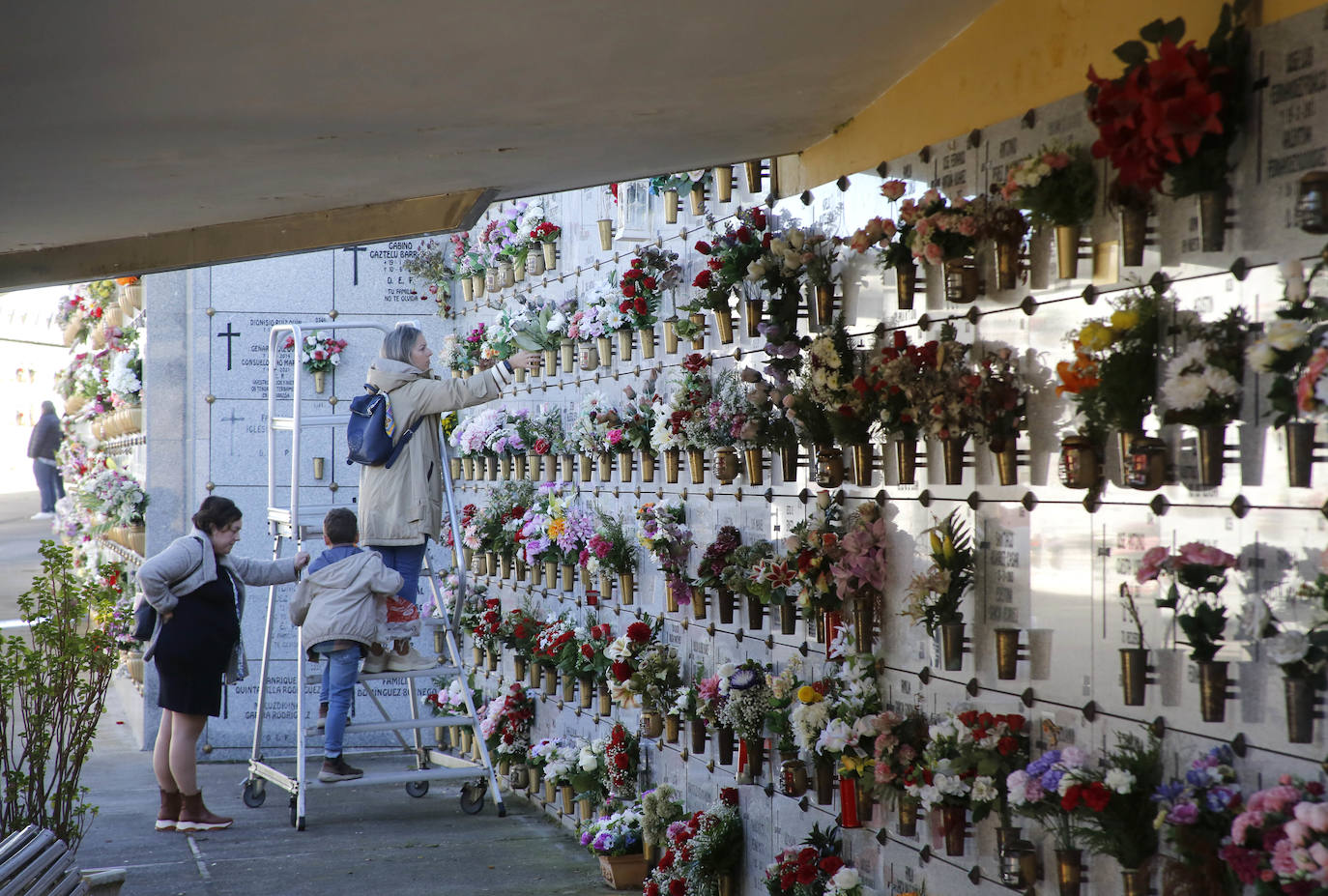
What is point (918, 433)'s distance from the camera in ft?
12.1

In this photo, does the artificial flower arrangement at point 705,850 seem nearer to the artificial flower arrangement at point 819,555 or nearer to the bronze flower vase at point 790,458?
the artificial flower arrangement at point 819,555

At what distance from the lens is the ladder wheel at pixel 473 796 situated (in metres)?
7.01

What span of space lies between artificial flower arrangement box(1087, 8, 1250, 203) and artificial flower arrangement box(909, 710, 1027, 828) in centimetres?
141

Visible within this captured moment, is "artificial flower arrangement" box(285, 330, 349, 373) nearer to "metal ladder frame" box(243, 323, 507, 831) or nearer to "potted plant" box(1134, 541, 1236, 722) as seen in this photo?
"metal ladder frame" box(243, 323, 507, 831)

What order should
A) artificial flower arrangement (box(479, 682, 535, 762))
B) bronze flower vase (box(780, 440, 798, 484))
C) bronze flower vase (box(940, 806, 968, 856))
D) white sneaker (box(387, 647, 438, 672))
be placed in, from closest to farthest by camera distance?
bronze flower vase (box(940, 806, 968, 856)) < bronze flower vase (box(780, 440, 798, 484)) < white sneaker (box(387, 647, 438, 672)) < artificial flower arrangement (box(479, 682, 535, 762))

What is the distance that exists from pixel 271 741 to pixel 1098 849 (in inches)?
269

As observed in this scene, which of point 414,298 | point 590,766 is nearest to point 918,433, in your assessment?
point 590,766

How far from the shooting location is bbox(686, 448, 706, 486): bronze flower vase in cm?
522

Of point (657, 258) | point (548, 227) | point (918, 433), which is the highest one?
point (548, 227)

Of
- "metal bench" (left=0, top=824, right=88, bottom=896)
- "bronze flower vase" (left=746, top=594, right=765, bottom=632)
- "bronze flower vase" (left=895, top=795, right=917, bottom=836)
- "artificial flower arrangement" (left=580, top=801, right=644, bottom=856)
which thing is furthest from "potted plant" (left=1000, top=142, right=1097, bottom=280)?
"artificial flower arrangement" (left=580, top=801, right=644, bottom=856)

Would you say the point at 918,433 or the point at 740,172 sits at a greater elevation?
the point at 740,172

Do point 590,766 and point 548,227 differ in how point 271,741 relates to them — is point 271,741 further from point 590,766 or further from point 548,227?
point 548,227

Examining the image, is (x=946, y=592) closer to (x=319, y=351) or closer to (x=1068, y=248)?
(x=1068, y=248)

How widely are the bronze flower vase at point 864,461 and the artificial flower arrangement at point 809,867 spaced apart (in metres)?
1.21
